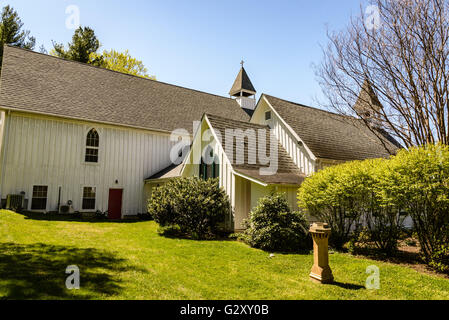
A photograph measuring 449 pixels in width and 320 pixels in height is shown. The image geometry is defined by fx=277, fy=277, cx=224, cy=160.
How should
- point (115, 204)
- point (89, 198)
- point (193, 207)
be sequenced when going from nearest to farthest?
point (193, 207)
point (89, 198)
point (115, 204)

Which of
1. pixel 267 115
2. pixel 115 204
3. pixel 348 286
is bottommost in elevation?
pixel 348 286

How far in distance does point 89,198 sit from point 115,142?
396 cm

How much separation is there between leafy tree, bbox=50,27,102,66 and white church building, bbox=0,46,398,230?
15.5 metres

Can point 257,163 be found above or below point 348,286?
above

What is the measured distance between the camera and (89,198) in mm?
17469

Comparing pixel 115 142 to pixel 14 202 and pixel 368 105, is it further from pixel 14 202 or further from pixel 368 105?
pixel 368 105

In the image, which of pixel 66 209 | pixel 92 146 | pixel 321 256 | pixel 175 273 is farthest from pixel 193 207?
pixel 92 146

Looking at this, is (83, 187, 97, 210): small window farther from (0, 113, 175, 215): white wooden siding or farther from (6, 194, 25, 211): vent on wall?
(6, 194, 25, 211): vent on wall

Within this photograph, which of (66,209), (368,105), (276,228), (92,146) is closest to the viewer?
(276,228)

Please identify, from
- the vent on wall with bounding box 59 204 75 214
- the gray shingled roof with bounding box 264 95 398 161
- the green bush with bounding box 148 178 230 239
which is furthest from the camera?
the vent on wall with bounding box 59 204 75 214

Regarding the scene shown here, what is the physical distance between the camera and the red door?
59.7ft

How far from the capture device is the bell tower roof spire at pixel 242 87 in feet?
104

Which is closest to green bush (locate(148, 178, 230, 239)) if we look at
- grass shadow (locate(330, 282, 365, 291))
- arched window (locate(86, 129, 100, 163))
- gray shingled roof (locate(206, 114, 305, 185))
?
gray shingled roof (locate(206, 114, 305, 185))

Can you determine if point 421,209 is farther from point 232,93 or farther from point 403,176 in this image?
point 232,93
